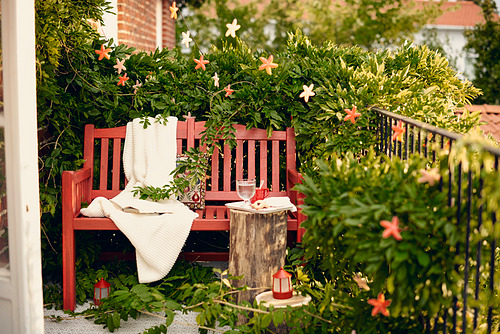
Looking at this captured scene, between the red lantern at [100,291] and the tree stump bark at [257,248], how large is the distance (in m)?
0.88

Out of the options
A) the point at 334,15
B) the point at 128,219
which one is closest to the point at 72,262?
the point at 128,219

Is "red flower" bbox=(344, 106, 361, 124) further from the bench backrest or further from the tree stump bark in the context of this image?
the tree stump bark

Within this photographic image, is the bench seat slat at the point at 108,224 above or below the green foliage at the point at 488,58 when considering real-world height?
below

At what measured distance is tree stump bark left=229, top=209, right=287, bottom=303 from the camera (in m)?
3.09

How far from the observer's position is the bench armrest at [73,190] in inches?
133

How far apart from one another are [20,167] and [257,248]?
1348 millimetres

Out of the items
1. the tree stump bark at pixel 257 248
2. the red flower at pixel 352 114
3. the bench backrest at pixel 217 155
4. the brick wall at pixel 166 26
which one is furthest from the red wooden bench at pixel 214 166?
the brick wall at pixel 166 26

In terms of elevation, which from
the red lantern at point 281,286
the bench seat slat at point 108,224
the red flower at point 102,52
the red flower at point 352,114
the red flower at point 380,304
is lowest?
the red lantern at point 281,286

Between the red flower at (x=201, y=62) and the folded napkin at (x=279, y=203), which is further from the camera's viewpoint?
the red flower at (x=201, y=62)

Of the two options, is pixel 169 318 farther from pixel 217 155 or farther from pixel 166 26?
pixel 166 26

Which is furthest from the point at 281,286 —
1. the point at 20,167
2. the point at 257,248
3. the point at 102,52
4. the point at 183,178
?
the point at 102,52

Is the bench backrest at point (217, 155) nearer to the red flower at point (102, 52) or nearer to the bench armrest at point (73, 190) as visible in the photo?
the bench armrest at point (73, 190)

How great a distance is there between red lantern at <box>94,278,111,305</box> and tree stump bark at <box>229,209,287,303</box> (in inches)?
34.8

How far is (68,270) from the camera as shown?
3.40m
